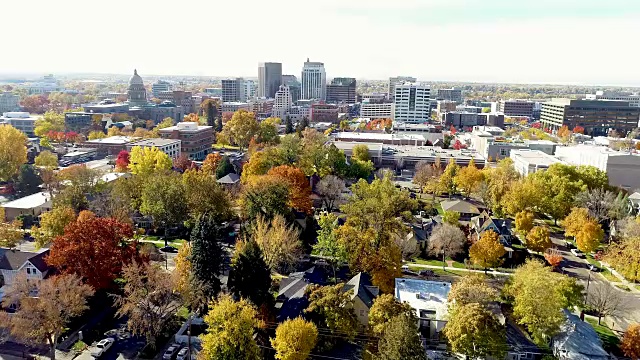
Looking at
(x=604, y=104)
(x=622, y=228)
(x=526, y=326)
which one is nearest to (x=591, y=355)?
(x=526, y=326)

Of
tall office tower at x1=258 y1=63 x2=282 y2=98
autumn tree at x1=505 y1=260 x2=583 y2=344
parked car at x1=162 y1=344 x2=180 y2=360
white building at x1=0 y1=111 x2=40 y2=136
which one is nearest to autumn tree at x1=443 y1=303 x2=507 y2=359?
autumn tree at x1=505 y1=260 x2=583 y2=344

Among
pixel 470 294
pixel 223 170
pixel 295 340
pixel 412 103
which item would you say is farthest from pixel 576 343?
pixel 412 103

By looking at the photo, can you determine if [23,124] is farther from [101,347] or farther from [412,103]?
[412,103]

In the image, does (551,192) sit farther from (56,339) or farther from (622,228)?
(56,339)

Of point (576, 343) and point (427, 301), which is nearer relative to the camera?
point (576, 343)

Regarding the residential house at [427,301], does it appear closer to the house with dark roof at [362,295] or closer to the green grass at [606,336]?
the house with dark roof at [362,295]

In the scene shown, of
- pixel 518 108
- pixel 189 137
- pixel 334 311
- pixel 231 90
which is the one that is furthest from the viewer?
pixel 231 90
